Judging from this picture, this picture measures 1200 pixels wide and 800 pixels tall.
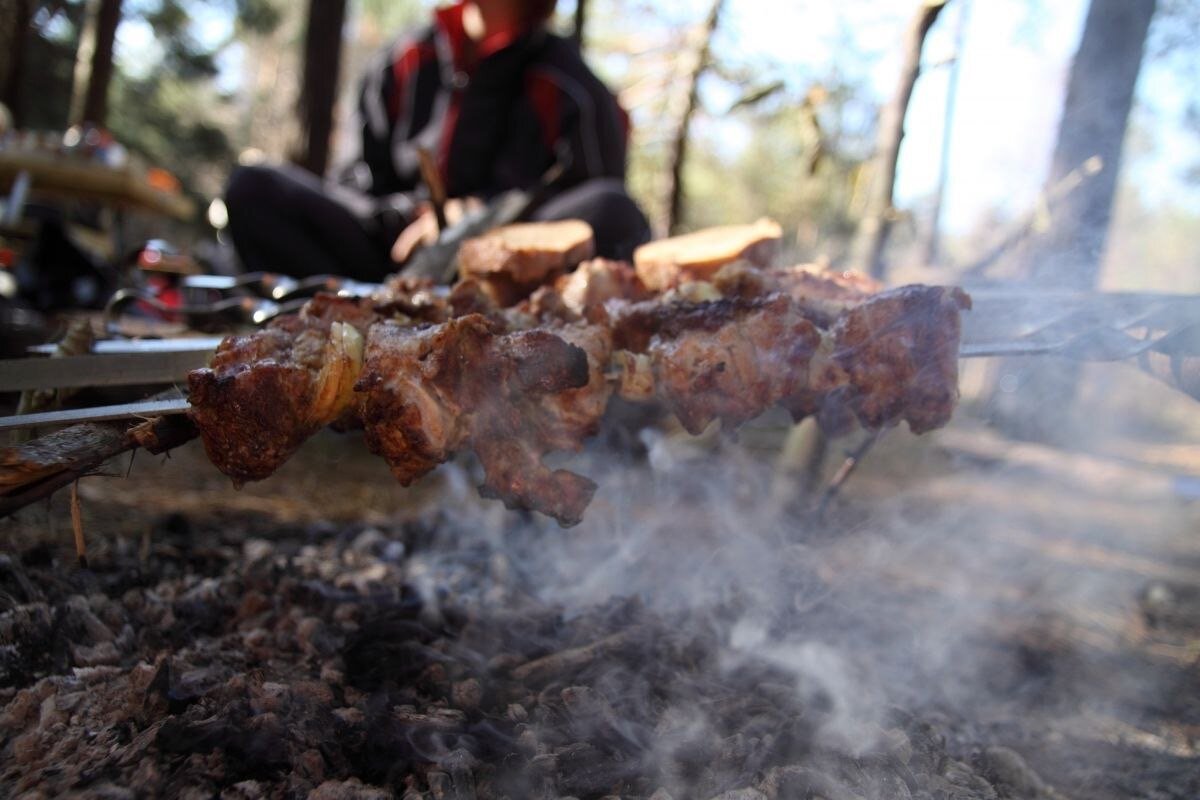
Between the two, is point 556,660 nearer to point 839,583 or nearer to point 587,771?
point 587,771

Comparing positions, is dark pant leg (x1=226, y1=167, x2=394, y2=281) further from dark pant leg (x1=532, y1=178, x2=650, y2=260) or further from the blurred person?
dark pant leg (x1=532, y1=178, x2=650, y2=260)

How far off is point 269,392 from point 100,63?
12088 millimetres

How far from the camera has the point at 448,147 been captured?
460 cm

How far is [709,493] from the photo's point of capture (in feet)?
14.3

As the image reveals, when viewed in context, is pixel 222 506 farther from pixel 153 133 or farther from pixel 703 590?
pixel 153 133

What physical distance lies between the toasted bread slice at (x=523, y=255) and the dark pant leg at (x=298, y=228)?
2000 mm

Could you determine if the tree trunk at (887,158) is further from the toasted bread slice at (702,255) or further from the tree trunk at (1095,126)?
the toasted bread slice at (702,255)

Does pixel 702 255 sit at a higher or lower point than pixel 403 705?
higher

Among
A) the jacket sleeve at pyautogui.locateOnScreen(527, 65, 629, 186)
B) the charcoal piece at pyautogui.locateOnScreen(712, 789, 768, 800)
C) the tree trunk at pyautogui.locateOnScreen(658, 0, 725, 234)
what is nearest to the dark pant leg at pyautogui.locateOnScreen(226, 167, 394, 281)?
the jacket sleeve at pyautogui.locateOnScreen(527, 65, 629, 186)

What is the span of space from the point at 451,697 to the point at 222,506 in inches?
88.0

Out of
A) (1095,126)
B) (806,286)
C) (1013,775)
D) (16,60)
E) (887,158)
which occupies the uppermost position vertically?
(16,60)

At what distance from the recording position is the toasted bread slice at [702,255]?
242 cm

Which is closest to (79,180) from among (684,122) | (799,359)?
(684,122)

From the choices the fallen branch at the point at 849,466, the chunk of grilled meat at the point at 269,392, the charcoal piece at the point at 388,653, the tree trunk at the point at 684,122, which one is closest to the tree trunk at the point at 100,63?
the tree trunk at the point at 684,122
